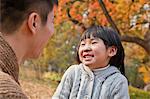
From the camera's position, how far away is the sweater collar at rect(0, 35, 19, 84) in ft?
3.61

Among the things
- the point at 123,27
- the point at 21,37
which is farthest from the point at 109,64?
the point at 123,27

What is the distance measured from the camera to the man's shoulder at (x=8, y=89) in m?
1.01

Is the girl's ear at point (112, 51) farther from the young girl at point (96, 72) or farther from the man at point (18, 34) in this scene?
the man at point (18, 34)

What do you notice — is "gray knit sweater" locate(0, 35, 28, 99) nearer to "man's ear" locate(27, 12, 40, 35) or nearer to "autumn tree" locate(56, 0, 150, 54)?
"man's ear" locate(27, 12, 40, 35)

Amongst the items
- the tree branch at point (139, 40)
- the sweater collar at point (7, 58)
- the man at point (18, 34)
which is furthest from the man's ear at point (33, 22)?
the tree branch at point (139, 40)

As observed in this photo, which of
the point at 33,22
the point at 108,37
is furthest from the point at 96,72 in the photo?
the point at 33,22

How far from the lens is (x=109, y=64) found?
9.39 ft

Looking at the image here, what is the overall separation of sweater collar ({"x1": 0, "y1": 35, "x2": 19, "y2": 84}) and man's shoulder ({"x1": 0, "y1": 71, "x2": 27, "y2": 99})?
4cm

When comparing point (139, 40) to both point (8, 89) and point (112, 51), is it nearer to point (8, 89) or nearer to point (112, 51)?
point (112, 51)

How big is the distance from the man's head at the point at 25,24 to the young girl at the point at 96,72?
1.45 meters

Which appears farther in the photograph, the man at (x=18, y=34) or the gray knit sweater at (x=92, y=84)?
the gray knit sweater at (x=92, y=84)

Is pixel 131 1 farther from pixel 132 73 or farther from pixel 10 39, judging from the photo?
pixel 132 73

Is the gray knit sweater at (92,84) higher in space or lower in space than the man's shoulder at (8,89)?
lower

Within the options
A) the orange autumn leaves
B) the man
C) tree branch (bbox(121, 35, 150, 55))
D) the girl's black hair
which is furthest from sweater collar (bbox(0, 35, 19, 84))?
tree branch (bbox(121, 35, 150, 55))
